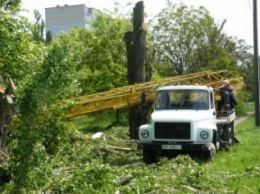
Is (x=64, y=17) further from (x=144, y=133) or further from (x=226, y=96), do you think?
(x=144, y=133)

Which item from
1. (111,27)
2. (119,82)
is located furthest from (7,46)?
(111,27)

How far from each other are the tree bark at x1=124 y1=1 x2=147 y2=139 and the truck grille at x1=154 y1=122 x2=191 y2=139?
3.58 m

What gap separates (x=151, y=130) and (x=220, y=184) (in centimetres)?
483

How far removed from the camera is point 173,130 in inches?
552

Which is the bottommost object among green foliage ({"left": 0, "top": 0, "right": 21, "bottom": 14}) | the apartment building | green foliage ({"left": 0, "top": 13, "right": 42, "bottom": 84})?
green foliage ({"left": 0, "top": 13, "right": 42, "bottom": 84})

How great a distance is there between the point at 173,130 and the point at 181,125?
242 mm

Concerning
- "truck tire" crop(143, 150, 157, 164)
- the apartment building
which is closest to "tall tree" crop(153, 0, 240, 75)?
"truck tire" crop(143, 150, 157, 164)

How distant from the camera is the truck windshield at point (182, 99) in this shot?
1505cm

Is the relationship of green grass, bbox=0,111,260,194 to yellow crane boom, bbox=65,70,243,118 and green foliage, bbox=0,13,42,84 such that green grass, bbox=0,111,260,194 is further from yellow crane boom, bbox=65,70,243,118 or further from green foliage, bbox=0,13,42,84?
green foliage, bbox=0,13,42,84

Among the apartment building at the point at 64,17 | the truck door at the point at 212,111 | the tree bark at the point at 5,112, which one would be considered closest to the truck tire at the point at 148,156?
the truck door at the point at 212,111

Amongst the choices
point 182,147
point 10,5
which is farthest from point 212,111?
point 10,5

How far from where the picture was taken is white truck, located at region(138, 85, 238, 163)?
13.9m

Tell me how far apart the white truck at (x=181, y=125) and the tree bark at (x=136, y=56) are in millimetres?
2738

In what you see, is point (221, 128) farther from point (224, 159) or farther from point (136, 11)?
point (136, 11)
